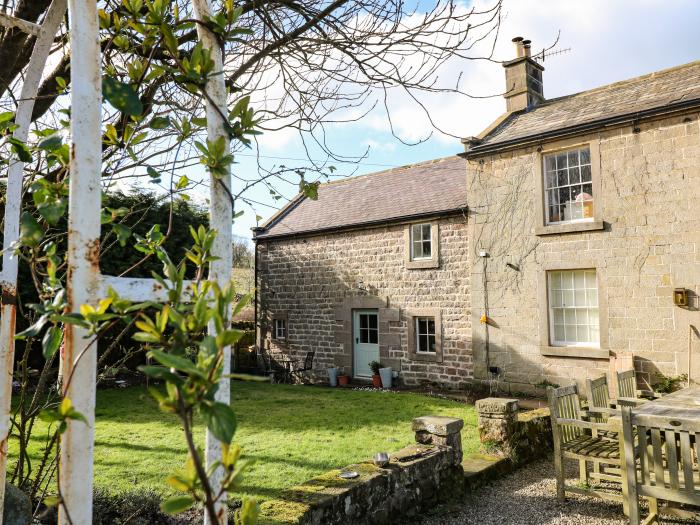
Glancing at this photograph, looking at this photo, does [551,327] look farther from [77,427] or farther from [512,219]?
[77,427]

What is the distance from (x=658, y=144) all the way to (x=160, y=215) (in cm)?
1234

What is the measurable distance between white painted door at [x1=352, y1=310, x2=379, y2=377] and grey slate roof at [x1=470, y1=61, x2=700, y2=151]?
556cm

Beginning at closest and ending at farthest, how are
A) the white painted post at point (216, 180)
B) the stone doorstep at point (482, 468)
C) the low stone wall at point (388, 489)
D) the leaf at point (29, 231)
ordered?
the leaf at point (29, 231) < the white painted post at point (216, 180) < the low stone wall at point (388, 489) < the stone doorstep at point (482, 468)

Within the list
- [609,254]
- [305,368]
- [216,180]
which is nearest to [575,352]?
[609,254]

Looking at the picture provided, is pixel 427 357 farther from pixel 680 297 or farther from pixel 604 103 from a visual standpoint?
pixel 604 103

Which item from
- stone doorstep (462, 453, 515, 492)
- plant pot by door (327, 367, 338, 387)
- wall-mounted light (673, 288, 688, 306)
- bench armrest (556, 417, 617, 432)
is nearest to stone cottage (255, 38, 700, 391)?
wall-mounted light (673, 288, 688, 306)

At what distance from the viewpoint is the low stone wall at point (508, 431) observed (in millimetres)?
6324

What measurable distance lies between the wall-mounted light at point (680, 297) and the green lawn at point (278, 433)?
4200mm

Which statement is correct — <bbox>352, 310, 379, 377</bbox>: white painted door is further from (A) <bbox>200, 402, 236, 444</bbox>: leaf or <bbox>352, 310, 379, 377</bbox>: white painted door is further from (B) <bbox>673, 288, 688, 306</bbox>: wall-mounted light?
(A) <bbox>200, 402, 236, 444</bbox>: leaf

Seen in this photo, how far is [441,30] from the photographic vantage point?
9.69ft

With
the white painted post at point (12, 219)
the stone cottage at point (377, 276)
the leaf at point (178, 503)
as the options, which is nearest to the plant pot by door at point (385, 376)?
the stone cottage at point (377, 276)

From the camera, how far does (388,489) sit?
4359mm

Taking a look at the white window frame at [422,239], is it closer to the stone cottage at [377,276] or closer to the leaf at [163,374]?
the stone cottage at [377,276]

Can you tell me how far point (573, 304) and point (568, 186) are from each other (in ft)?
8.24
